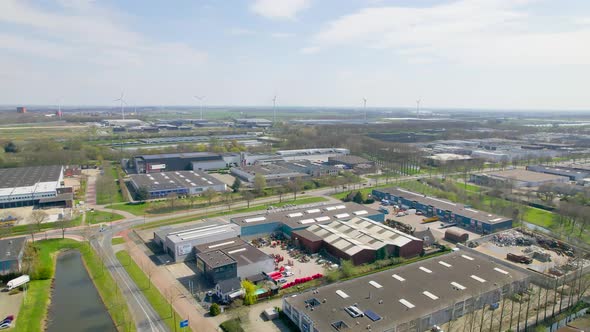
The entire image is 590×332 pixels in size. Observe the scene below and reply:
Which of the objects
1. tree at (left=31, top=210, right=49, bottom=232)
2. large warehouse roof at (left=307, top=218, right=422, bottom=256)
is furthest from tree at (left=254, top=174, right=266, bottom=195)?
tree at (left=31, top=210, right=49, bottom=232)

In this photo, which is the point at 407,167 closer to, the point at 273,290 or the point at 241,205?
the point at 241,205

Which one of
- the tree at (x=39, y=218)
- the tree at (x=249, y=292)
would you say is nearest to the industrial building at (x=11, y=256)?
the tree at (x=39, y=218)

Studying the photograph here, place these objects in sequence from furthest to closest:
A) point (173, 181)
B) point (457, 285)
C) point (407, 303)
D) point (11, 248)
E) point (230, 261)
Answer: point (173, 181) < point (11, 248) < point (230, 261) < point (457, 285) < point (407, 303)

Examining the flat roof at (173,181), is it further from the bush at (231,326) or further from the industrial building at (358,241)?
the bush at (231,326)

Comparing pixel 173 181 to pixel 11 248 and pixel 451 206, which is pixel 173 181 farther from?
pixel 451 206

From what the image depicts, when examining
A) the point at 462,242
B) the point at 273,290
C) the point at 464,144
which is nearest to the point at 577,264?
the point at 462,242

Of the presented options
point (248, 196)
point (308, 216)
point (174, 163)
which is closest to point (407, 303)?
point (308, 216)
